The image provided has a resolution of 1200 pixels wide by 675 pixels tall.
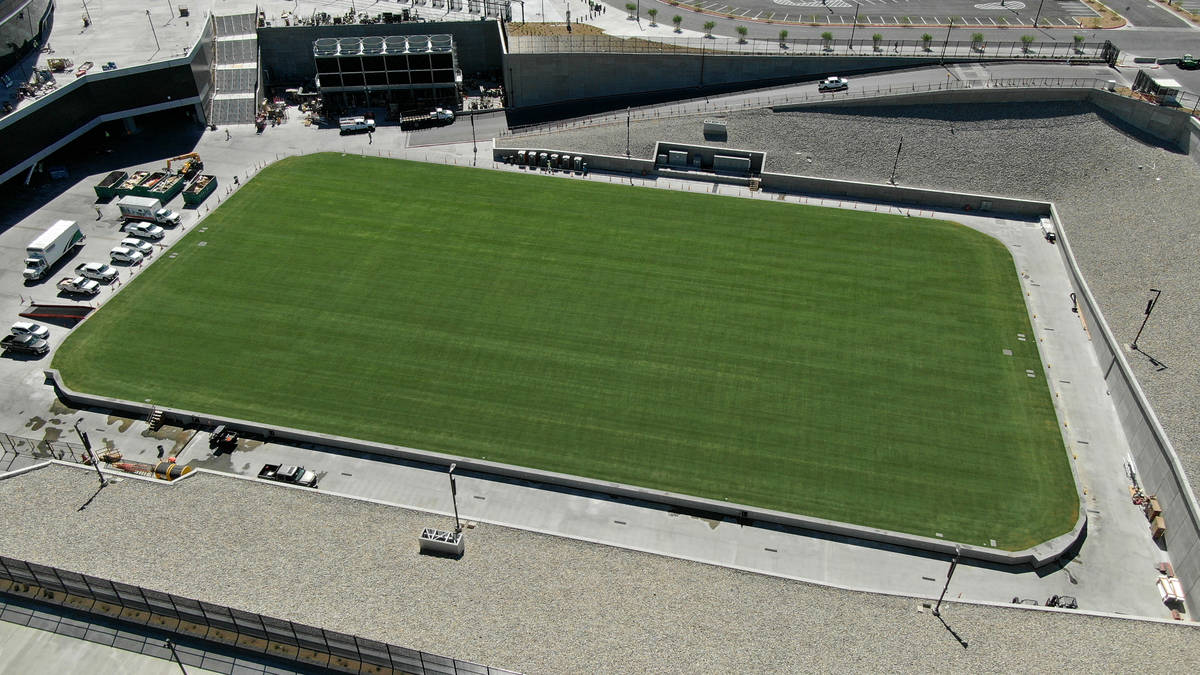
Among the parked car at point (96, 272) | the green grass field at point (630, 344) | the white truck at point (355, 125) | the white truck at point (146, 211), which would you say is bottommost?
the green grass field at point (630, 344)

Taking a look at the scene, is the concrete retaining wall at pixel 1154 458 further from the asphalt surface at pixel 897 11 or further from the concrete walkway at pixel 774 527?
the asphalt surface at pixel 897 11

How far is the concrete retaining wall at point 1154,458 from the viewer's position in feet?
143

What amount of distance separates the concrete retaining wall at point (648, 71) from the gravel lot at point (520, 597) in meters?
63.5

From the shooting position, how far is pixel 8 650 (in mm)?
32750

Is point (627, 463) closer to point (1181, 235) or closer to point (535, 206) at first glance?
point (535, 206)

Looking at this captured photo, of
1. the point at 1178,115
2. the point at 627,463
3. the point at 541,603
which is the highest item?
the point at 1178,115

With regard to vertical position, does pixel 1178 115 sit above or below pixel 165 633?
above

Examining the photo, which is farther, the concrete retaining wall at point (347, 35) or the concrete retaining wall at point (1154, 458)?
the concrete retaining wall at point (347, 35)

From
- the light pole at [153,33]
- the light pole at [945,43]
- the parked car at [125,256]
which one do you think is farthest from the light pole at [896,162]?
the light pole at [153,33]

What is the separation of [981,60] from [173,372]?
290 ft

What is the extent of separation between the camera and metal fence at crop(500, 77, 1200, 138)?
8381cm

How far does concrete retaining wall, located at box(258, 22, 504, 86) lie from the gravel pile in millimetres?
19657

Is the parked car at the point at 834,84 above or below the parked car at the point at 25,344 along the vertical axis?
above

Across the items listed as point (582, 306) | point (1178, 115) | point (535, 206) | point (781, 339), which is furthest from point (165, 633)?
point (1178, 115)
